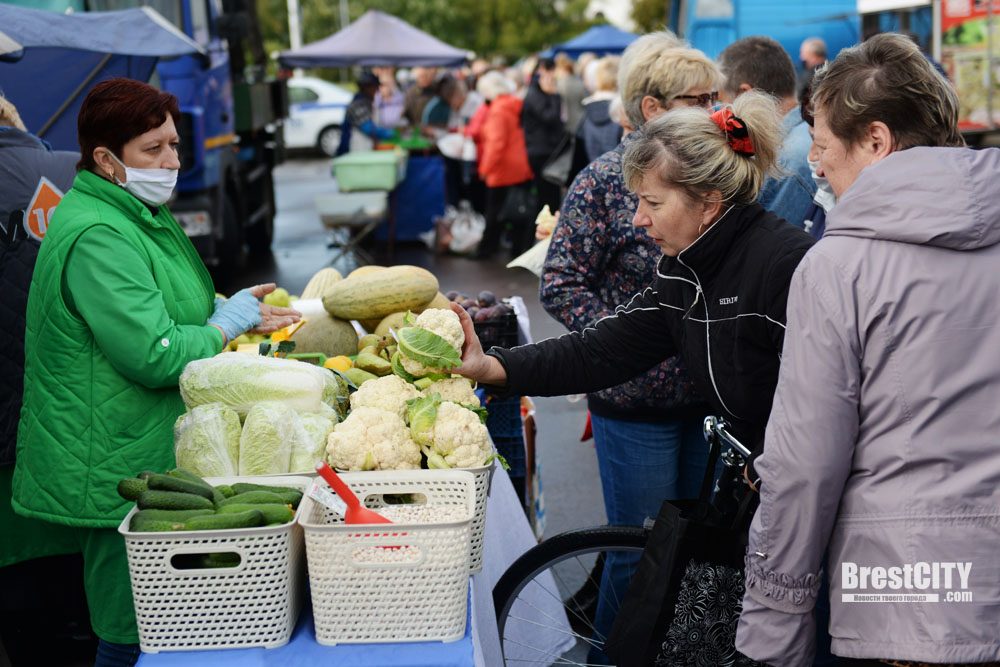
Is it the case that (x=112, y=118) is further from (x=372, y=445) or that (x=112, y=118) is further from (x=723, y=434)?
(x=723, y=434)

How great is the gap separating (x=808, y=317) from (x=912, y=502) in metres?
0.41

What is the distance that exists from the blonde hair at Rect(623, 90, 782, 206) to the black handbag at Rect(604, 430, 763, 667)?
32.3 inches

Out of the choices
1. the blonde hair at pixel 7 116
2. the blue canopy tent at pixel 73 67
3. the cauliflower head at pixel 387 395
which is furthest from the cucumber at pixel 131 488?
the blue canopy tent at pixel 73 67

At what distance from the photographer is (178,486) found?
82.4 inches

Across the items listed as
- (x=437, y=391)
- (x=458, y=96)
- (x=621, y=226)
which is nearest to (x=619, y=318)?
(x=621, y=226)

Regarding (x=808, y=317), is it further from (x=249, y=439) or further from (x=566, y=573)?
(x=566, y=573)

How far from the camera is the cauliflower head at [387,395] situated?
2470 millimetres

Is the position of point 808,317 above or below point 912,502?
above

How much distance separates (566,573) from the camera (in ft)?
13.0

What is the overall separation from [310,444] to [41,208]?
1.85 meters

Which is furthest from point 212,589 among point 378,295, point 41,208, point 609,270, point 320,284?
point 320,284

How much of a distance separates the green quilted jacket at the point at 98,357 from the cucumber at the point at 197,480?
518mm

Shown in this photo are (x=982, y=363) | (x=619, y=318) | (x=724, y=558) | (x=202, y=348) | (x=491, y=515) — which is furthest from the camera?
(x=491, y=515)

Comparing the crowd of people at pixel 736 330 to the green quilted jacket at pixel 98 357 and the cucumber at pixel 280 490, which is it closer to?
the green quilted jacket at pixel 98 357
